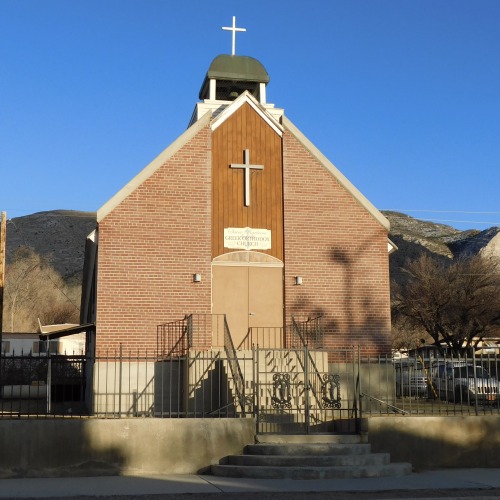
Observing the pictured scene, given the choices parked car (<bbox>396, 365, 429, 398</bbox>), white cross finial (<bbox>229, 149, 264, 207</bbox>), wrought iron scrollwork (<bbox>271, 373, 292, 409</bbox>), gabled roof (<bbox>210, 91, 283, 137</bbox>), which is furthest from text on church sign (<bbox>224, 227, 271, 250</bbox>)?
parked car (<bbox>396, 365, 429, 398</bbox>)

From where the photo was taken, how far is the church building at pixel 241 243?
1956cm

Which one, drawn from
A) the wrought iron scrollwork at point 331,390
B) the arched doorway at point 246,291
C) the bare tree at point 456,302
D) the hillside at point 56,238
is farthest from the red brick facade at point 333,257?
the hillside at point 56,238

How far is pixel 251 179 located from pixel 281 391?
6.72m

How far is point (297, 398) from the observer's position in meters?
16.3

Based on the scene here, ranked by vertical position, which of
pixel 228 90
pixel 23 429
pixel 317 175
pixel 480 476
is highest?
pixel 228 90

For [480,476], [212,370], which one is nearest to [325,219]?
[212,370]

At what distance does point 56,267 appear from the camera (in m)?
113

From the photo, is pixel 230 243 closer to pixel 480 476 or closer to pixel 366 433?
pixel 366 433

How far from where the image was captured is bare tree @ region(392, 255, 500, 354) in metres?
42.6

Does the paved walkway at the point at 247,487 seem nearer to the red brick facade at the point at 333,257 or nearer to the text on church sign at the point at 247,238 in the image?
the red brick facade at the point at 333,257

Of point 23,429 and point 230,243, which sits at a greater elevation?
point 230,243

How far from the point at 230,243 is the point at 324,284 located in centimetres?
275

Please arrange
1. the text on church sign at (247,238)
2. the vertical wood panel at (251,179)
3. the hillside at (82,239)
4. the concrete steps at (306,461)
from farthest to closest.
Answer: the hillside at (82,239), the vertical wood panel at (251,179), the text on church sign at (247,238), the concrete steps at (306,461)

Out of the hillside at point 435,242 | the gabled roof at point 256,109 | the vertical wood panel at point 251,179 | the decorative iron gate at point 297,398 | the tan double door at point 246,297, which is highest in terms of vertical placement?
the hillside at point 435,242
